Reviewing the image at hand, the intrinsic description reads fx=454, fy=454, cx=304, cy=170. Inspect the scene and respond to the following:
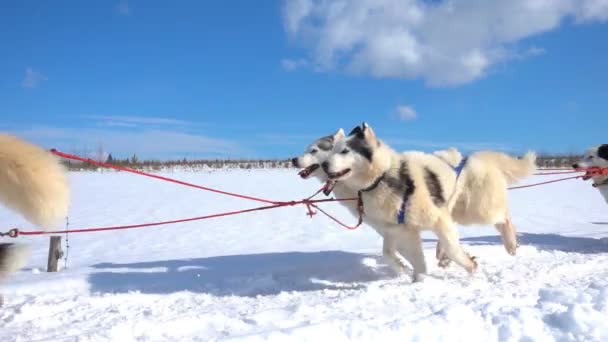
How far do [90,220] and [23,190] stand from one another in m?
9.17

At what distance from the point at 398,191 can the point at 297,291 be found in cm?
133

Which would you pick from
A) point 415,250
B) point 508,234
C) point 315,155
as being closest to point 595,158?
point 508,234

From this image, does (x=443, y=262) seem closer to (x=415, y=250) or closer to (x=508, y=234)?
(x=508, y=234)

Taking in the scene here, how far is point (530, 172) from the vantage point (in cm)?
550

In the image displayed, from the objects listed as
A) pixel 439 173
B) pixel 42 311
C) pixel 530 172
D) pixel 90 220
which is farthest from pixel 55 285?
pixel 90 220

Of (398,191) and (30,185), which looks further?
(398,191)

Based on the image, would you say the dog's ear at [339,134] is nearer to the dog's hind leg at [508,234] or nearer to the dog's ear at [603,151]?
the dog's hind leg at [508,234]

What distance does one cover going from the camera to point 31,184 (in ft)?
6.22

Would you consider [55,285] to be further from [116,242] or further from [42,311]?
[116,242]

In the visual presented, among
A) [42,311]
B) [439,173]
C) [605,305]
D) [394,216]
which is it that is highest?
[439,173]

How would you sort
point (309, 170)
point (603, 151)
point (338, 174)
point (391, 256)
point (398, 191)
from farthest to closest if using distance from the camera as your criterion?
point (603, 151) → point (309, 170) → point (391, 256) → point (338, 174) → point (398, 191)

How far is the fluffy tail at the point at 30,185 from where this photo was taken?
74.7 inches

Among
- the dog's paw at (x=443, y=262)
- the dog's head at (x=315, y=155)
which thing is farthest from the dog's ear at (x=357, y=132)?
the dog's paw at (x=443, y=262)

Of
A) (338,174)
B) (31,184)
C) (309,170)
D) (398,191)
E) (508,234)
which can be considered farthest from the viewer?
(508,234)
